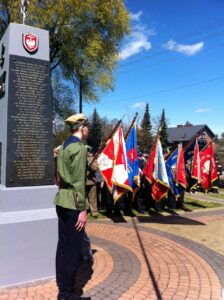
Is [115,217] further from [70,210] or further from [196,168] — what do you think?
[70,210]

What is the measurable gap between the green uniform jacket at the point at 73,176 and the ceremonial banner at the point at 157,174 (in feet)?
17.9

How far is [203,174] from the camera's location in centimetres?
1110

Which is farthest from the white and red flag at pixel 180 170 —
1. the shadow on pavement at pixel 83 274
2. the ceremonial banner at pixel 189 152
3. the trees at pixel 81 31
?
the trees at pixel 81 31

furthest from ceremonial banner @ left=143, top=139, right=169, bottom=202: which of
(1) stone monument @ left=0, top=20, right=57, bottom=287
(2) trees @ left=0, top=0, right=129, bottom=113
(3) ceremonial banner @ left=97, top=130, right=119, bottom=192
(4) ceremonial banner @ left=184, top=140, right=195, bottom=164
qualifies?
(2) trees @ left=0, top=0, right=129, bottom=113

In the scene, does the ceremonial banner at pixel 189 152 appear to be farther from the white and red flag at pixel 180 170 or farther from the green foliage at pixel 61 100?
the green foliage at pixel 61 100

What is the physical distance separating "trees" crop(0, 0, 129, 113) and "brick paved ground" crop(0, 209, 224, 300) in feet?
32.3

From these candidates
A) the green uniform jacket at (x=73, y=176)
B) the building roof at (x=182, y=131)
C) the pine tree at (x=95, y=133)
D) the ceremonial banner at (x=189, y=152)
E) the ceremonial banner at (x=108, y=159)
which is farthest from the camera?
the building roof at (x=182, y=131)

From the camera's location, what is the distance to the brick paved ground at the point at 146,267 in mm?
4508

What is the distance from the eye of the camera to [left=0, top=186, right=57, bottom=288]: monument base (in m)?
4.59

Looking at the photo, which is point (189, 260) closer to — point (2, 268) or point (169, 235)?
point (169, 235)

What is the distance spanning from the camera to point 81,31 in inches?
636

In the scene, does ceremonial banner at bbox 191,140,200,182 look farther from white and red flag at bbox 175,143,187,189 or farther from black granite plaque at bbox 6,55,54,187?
Result: black granite plaque at bbox 6,55,54,187

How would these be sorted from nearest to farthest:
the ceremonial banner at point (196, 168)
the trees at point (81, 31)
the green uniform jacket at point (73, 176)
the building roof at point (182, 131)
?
the green uniform jacket at point (73, 176)
the ceremonial banner at point (196, 168)
the trees at point (81, 31)
the building roof at point (182, 131)

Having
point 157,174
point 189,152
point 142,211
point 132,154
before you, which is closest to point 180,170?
point 189,152
